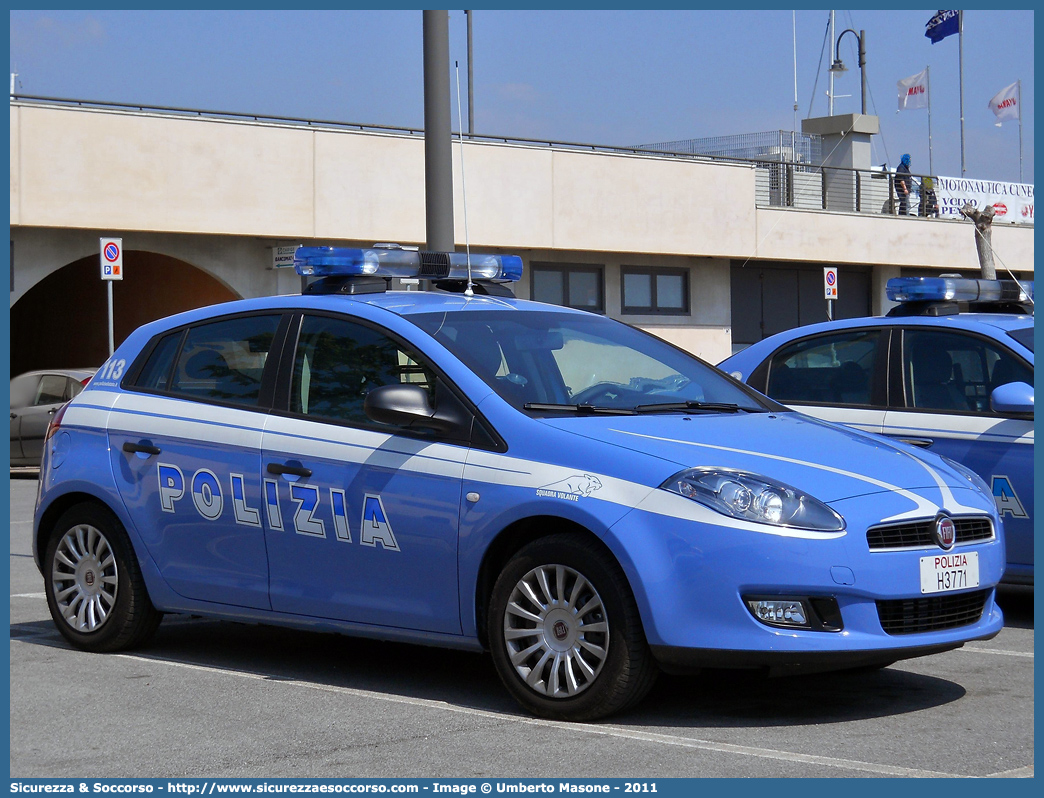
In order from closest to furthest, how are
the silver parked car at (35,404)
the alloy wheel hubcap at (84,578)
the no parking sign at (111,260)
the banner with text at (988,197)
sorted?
the alloy wheel hubcap at (84,578) → the silver parked car at (35,404) → the no parking sign at (111,260) → the banner with text at (988,197)

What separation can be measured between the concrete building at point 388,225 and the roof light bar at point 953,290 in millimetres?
17935

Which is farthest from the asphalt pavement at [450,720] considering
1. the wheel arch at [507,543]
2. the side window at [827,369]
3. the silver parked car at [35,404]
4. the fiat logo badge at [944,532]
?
the silver parked car at [35,404]

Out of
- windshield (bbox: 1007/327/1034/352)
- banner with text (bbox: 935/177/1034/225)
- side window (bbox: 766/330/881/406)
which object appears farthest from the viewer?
banner with text (bbox: 935/177/1034/225)

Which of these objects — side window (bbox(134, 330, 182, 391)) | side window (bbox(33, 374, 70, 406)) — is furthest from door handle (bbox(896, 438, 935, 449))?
side window (bbox(33, 374, 70, 406))

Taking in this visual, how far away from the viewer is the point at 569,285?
101 feet

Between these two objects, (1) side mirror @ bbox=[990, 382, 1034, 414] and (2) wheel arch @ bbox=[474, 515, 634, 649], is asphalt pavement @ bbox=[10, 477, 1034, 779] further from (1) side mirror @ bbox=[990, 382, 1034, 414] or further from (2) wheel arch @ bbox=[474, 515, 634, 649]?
(1) side mirror @ bbox=[990, 382, 1034, 414]

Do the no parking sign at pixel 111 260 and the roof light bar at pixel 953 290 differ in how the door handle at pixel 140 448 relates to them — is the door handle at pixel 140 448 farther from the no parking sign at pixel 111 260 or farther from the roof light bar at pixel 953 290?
the no parking sign at pixel 111 260

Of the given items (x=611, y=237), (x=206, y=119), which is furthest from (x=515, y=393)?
(x=611, y=237)

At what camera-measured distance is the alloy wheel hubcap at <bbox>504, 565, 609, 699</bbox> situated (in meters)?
5.52

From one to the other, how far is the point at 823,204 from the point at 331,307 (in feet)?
93.3

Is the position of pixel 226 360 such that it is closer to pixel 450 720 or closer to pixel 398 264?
pixel 398 264

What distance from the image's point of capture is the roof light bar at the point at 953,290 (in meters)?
8.71

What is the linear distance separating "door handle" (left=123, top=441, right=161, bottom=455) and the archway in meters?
21.1

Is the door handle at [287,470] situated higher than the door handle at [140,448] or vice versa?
the door handle at [140,448]
